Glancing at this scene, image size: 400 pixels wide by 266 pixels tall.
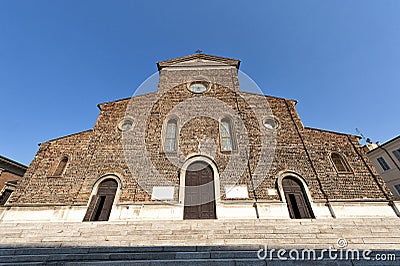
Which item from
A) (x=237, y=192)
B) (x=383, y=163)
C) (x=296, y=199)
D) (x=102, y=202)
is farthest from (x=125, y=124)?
(x=383, y=163)

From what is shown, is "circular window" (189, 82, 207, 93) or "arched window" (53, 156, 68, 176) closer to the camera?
"arched window" (53, 156, 68, 176)

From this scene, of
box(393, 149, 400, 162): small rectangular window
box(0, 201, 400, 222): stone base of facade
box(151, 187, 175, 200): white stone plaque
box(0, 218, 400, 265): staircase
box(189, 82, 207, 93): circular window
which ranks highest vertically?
box(189, 82, 207, 93): circular window

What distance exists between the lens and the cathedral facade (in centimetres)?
968

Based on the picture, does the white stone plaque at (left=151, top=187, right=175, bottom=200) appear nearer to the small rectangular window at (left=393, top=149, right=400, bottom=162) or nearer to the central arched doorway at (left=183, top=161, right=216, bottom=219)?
the central arched doorway at (left=183, top=161, right=216, bottom=219)

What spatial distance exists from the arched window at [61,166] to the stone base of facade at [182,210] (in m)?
1.98

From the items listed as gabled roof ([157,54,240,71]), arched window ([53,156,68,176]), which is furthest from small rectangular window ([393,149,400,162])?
arched window ([53,156,68,176])

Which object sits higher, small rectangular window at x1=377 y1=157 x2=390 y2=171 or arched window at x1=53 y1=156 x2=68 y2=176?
small rectangular window at x1=377 y1=157 x2=390 y2=171

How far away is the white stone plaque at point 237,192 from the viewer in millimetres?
10120

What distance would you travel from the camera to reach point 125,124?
13.4 metres

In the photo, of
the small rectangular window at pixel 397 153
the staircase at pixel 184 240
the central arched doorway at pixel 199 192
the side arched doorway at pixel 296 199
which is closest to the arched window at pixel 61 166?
the staircase at pixel 184 240

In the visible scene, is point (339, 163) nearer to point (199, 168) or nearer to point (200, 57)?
point (199, 168)

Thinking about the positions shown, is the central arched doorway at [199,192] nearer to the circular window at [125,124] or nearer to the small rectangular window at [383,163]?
the circular window at [125,124]

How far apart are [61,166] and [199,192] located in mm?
7881

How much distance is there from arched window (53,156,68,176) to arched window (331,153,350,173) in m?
15.2
